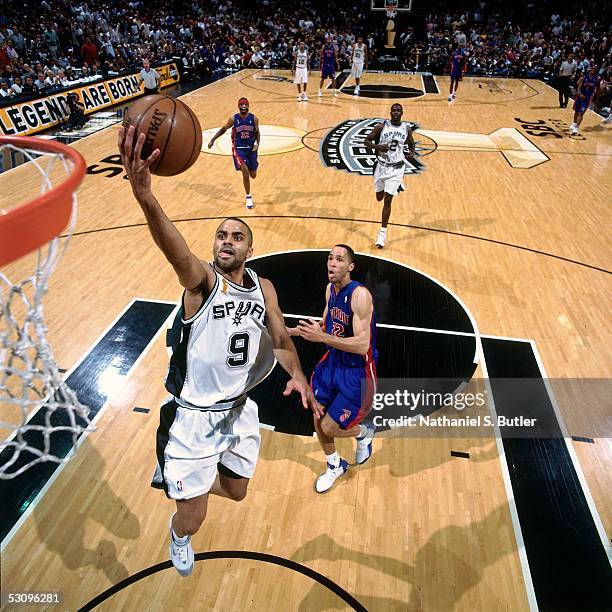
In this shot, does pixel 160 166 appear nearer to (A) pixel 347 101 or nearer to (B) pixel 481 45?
(A) pixel 347 101

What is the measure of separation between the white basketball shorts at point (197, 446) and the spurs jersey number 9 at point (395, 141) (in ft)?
15.4

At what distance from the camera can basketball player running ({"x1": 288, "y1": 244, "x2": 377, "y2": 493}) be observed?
3.30 metres

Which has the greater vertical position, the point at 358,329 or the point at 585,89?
the point at 358,329

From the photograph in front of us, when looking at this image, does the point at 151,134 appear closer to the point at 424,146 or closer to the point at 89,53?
the point at 424,146

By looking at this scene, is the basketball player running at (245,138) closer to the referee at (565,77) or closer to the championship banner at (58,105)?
the championship banner at (58,105)

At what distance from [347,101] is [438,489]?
1457cm

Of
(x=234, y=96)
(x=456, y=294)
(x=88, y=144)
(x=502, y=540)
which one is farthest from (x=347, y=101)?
(x=502, y=540)

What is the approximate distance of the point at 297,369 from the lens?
3.12m

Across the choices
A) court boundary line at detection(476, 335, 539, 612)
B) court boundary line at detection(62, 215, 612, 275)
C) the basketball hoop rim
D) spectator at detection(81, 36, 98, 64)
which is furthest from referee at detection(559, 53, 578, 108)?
the basketball hoop rim

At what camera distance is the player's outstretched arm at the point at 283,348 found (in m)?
3.01

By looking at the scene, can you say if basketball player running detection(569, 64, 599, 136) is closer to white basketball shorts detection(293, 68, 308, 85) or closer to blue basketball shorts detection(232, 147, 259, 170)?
white basketball shorts detection(293, 68, 308, 85)

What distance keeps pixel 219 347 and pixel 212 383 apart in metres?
0.23

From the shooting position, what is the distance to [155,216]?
209 cm

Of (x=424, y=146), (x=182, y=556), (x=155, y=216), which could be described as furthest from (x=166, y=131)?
(x=424, y=146)
